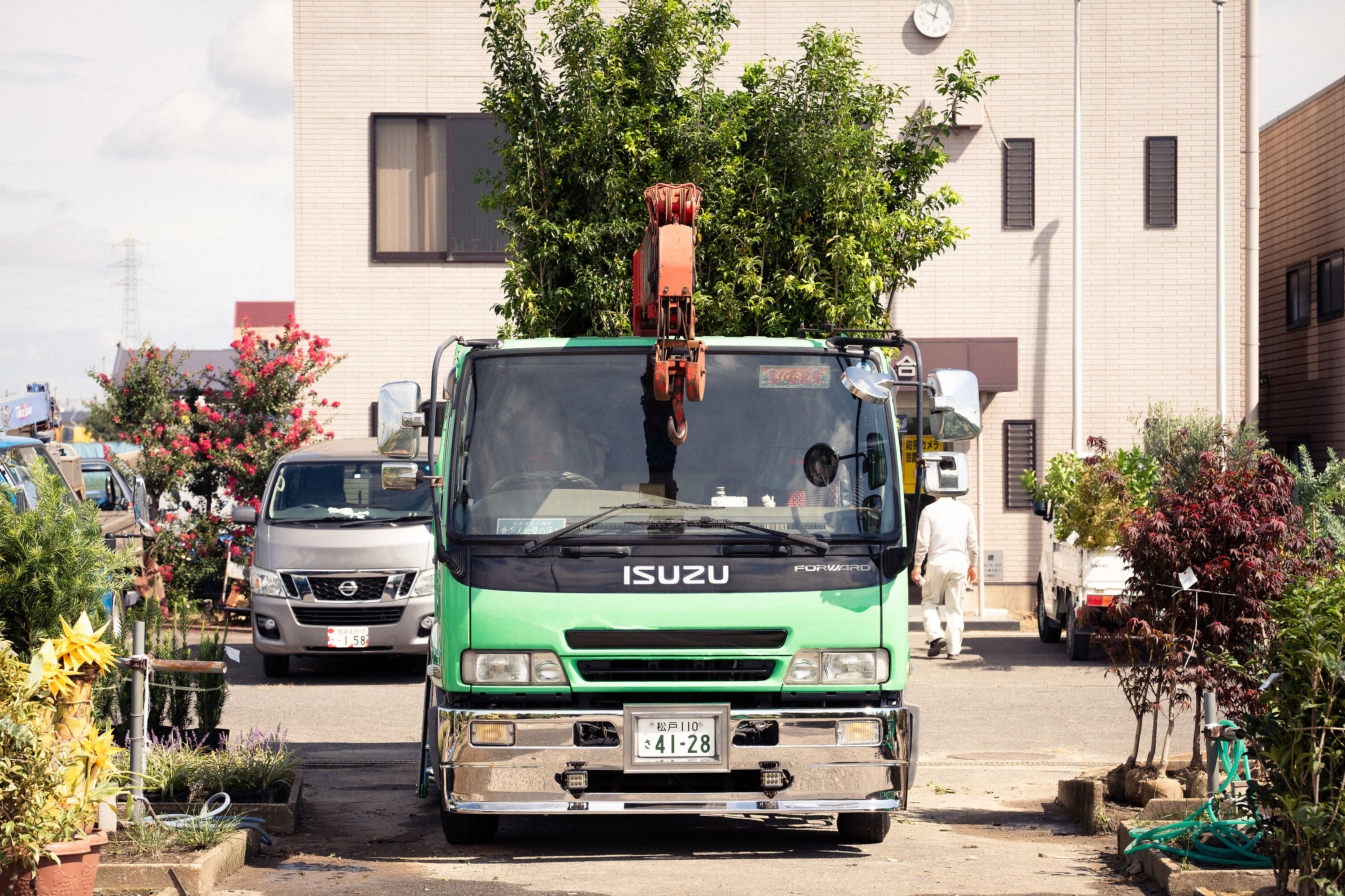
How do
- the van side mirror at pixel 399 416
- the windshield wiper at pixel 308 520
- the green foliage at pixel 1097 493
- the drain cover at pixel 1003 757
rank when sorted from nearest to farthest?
1. the van side mirror at pixel 399 416
2. the drain cover at pixel 1003 757
3. the windshield wiper at pixel 308 520
4. the green foliage at pixel 1097 493

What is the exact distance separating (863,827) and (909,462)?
77.3 inches

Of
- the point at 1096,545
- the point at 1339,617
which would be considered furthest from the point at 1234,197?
the point at 1339,617

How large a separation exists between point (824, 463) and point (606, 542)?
3.86ft

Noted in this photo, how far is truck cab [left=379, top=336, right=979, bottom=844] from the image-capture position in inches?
249

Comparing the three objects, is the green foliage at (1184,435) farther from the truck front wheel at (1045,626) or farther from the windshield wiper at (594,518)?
the windshield wiper at (594,518)

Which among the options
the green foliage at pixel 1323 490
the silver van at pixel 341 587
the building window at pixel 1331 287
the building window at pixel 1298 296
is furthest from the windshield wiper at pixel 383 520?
the building window at pixel 1298 296

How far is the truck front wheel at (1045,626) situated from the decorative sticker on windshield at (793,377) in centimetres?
1121

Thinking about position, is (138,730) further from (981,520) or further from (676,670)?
(981,520)

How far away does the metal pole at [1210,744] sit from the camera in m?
6.89

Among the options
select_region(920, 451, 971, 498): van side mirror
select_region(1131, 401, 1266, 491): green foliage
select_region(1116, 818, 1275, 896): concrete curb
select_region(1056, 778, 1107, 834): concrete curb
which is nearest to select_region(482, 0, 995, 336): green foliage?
select_region(920, 451, 971, 498): van side mirror

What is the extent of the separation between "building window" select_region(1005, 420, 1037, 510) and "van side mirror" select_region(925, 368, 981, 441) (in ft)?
46.1

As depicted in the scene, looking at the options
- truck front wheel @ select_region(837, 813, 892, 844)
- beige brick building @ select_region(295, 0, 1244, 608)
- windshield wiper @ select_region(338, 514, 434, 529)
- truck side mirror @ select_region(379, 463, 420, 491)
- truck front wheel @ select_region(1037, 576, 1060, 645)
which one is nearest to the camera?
truck side mirror @ select_region(379, 463, 420, 491)

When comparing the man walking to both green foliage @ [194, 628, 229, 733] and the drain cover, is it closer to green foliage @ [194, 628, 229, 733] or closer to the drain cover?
the drain cover

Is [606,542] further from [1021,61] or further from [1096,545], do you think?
[1021,61]
